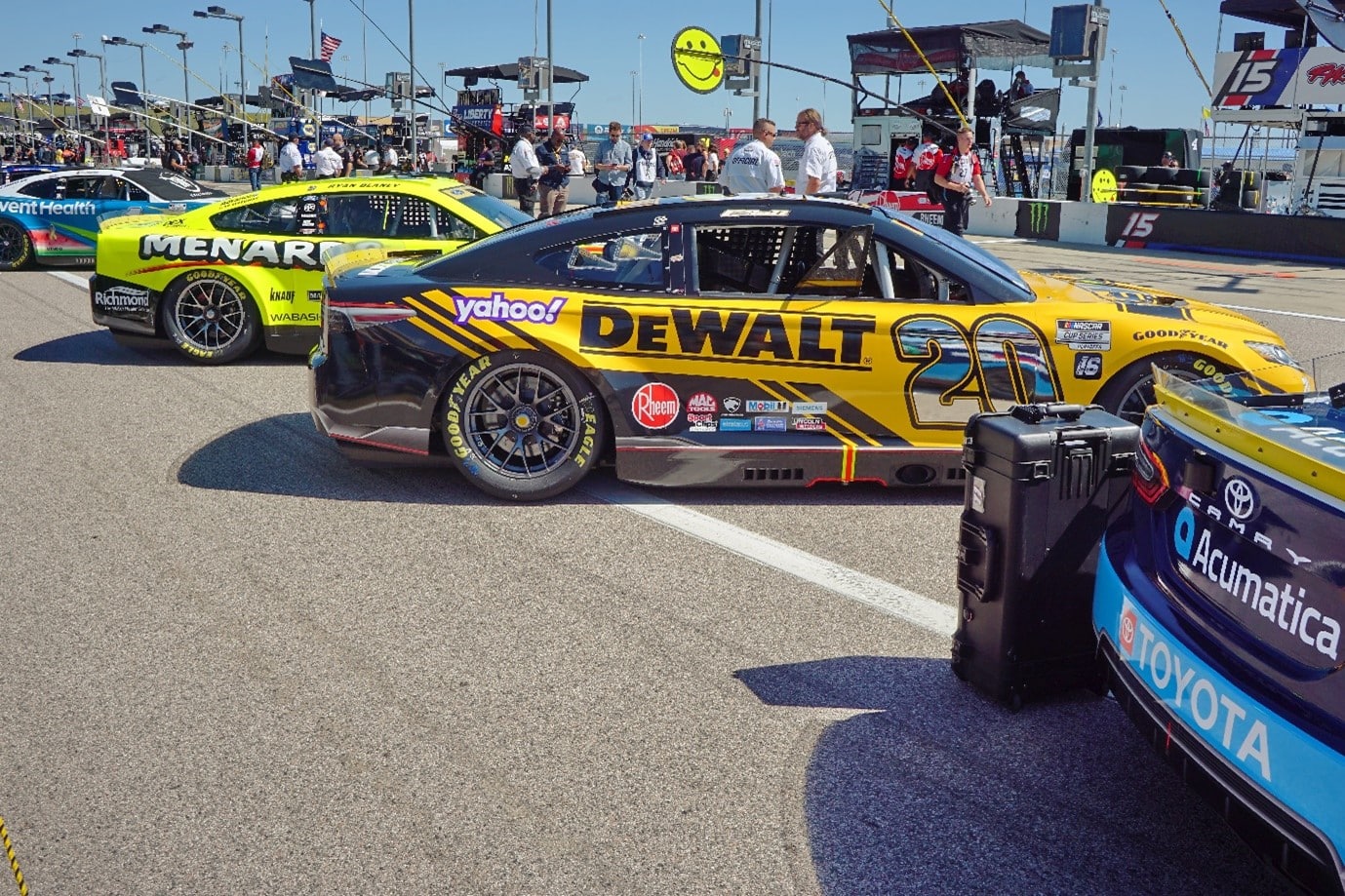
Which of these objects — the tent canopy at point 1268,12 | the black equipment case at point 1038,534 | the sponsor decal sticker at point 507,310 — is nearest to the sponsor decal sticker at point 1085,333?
the black equipment case at point 1038,534

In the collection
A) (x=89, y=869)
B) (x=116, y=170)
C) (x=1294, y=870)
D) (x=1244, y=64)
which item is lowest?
(x=89, y=869)

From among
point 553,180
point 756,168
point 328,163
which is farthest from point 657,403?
point 328,163

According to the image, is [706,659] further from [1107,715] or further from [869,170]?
[869,170]

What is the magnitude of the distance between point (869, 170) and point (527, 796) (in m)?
27.2

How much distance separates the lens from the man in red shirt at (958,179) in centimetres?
1479

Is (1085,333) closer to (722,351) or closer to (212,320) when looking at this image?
(722,351)

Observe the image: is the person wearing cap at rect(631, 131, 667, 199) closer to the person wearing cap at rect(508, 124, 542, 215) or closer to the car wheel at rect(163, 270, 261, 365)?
the person wearing cap at rect(508, 124, 542, 215)

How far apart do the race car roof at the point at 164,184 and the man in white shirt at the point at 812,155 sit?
772cm

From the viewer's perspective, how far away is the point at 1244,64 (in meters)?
25.0

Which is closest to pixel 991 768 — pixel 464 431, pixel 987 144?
pixel 464 431

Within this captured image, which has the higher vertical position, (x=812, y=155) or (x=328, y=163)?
(x=328, y=163)

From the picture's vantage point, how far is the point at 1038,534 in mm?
3506

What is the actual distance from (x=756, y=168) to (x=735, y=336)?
22.3ft

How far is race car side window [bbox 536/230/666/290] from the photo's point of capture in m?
5.78
